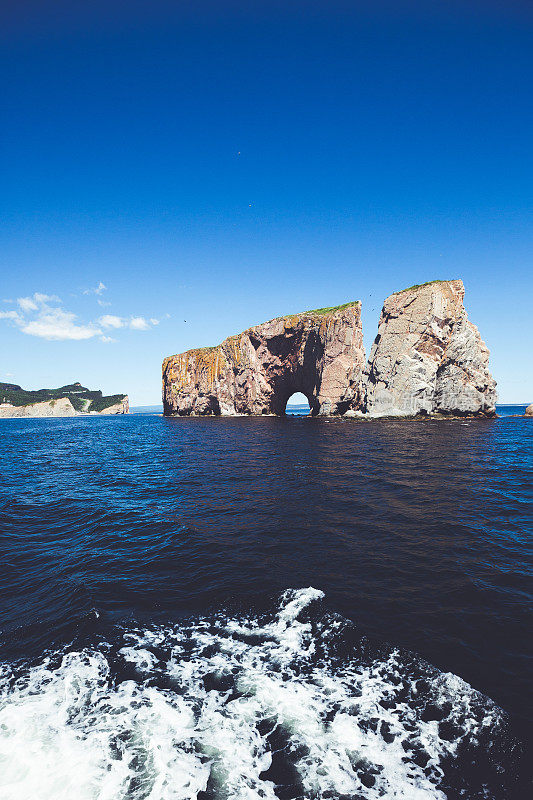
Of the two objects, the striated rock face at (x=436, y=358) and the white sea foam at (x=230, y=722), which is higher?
the striated rock face at (x=436, y=358)

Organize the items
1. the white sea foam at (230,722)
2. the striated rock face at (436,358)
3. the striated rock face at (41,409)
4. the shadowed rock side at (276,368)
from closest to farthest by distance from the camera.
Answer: the white sea foam at (230,722), the striated rock face at (436,358), the shadowed rock side at (276,368), the striated rock face at (41,409)

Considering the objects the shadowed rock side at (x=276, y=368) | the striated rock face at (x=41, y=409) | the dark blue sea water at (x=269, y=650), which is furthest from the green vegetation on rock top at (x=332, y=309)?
the striated rock face at (x=41, y=409)

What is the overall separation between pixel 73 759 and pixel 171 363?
107 metres

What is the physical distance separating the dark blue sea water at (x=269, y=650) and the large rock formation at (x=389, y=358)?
49464 mm

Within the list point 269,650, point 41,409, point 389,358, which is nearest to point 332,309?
point 389,358

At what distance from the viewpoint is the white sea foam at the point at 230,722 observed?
15.0ft

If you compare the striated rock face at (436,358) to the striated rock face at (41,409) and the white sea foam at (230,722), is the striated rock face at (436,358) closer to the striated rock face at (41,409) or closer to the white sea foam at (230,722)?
the white sea foam at (230,722)

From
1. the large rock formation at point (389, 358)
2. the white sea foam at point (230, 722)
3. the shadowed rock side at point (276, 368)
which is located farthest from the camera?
the shadowed rock side at point (276, 368)

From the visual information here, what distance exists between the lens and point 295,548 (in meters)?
11.8

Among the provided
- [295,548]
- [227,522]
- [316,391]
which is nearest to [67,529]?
[227,522]

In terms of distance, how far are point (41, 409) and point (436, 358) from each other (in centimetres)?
20842

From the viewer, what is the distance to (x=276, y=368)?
82.4m

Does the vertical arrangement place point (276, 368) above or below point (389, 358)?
above

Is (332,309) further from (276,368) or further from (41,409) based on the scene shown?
(41,409)
